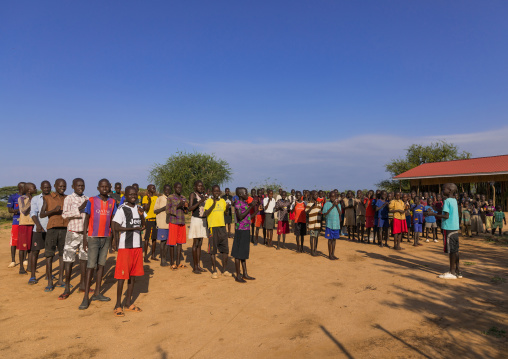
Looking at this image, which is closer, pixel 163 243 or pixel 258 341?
pixel 258 341

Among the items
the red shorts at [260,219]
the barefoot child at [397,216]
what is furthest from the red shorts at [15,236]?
the barefoot child at [397,216]

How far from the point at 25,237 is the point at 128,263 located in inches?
143

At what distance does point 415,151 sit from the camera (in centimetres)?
3972

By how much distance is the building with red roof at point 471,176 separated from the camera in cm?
2100

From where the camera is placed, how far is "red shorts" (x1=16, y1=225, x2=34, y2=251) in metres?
7.09

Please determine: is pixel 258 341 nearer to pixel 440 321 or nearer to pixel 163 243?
pixel 440 321

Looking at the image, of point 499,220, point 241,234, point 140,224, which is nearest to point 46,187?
point 140,224

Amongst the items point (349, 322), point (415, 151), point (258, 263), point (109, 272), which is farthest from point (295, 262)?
point (415, 151)

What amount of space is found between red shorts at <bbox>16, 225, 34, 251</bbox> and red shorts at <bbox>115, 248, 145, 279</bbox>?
341cm

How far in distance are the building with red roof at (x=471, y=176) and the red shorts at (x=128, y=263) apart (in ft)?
73.3

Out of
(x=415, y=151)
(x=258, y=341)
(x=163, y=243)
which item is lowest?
(x=258, y=341)

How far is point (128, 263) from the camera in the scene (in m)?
5.01

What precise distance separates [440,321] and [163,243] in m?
6.16

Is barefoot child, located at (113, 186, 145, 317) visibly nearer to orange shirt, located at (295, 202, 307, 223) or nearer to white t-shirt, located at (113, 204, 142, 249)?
white t-shirt, located at (113, 204, 142, 249)
